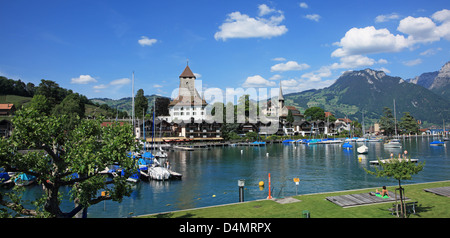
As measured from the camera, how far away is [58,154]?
1282 cm

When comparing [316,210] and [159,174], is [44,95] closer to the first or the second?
[159,174]

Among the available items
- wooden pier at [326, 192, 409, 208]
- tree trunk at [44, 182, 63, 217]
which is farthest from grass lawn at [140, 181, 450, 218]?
tree trunk at [44, 182, 63, 217]

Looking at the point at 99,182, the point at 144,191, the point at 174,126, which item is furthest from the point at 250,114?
the point at 99,182

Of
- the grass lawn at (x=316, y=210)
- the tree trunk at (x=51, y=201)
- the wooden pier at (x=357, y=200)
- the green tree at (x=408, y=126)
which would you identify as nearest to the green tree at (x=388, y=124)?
the green tree at (x=408, y=126)

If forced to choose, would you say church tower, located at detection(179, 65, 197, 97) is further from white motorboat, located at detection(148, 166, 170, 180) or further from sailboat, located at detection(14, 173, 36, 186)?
sailboat, located at detection(14, 173, 36, 186)

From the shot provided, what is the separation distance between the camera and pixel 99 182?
1301 centimetres

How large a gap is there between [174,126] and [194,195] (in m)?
90.4

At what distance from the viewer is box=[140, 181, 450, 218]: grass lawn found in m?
14.9

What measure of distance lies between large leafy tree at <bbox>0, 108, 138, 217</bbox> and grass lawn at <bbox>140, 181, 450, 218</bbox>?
5703mm

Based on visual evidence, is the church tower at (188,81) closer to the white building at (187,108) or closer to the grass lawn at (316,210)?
the white building at (187,108)

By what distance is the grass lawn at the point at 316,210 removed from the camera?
1492 centimetres

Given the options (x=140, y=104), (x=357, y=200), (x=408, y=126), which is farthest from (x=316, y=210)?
(x=408, y=126)

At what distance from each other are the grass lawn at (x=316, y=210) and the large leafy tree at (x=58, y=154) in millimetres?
5703
